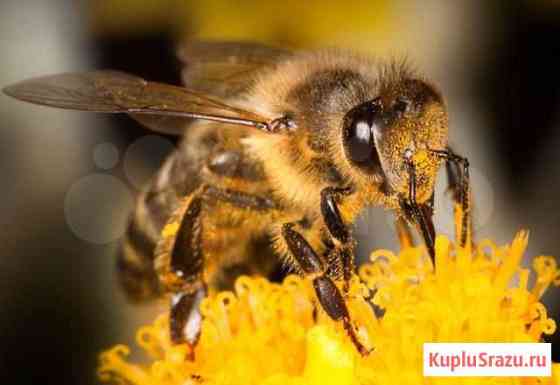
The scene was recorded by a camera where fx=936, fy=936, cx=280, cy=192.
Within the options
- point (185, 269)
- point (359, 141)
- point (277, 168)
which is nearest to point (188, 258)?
point (185, 269)

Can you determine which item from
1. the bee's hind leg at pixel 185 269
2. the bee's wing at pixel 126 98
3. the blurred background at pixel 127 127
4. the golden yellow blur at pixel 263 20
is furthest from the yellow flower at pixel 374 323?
the golden yellow blur at pixel 263 20

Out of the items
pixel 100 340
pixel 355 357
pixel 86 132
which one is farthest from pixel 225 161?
pixel 86 132

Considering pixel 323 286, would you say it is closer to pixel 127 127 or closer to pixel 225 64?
pixel 225 64

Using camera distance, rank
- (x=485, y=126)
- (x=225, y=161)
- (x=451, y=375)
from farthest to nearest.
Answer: (x=485, y=126)
(x=225, y=161)
(x=451, y=375)

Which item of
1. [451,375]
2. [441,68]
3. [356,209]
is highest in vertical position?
[441,68]

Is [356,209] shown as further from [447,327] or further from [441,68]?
[441,68]

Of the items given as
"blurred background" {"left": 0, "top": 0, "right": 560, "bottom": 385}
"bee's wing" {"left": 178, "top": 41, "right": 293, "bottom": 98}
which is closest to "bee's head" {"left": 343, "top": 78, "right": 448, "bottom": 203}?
"bee's wing" {"left": 178, "top": 41, "right": 293, "bottom": 98}

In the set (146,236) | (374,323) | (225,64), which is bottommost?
(374,323)
